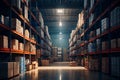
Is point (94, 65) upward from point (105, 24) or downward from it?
downward

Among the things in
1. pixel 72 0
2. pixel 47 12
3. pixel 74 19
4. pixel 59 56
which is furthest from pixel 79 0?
pixel 59 56

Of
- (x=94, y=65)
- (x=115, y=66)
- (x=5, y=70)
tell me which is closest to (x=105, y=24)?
(x=115, y=66)

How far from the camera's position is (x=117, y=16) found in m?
7.14

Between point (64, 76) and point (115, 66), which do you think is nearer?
point (115, 66)

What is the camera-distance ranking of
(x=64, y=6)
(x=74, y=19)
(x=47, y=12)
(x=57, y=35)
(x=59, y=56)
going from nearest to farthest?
(x=64, y=6), (x=47, y=12), (x=74, y=19), (x=59, y=56), (x=57, y=35)

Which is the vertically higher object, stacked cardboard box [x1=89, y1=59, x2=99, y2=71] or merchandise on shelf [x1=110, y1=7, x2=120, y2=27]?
merchandise on shelf [x1=110, y1=7, x2=120, y2=27]

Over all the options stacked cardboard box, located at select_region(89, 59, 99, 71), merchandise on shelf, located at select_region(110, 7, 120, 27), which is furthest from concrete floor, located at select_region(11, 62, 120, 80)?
merchandise on shelf, located at select_region(110, 7, 120, 27)

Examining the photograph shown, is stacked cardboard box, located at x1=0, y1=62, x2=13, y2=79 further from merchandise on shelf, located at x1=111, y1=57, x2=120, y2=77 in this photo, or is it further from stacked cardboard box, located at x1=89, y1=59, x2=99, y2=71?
stacked cardboard box, located at x1=89, y1=59, x2=99, y2=71

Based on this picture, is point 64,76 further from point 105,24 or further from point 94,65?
point 94,65

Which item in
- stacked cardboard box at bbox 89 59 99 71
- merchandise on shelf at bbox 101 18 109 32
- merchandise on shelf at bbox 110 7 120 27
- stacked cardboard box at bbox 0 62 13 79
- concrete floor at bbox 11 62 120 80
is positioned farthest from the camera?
stacked cardboard box at bbox 89 59 99 71

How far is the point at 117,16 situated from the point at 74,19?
18.7 meters

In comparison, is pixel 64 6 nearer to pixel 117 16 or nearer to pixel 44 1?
pixel 44 1

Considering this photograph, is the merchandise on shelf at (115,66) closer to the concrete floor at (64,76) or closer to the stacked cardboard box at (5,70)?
the concrete floor at (64,76)

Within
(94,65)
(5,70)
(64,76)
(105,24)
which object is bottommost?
(64,76)
